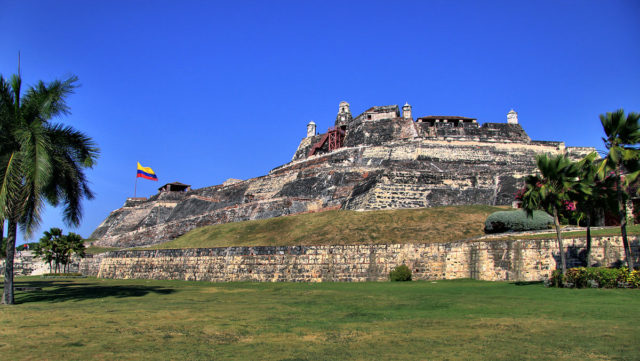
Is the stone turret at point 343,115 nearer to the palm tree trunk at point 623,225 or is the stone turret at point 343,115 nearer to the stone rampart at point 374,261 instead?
the stone rampart at point 374,261

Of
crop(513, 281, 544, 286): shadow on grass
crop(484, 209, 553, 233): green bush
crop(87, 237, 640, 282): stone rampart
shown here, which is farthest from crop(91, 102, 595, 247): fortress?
crop(513, 281, 544, 286): shadow on grass

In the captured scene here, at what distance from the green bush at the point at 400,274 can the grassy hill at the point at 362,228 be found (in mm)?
3781

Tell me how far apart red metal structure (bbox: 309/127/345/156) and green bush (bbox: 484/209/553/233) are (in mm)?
37597

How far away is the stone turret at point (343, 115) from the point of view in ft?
220

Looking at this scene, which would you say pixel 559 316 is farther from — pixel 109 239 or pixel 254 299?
pixel 109 239

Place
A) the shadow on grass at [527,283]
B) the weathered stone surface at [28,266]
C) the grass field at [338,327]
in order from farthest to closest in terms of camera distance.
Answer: the weathered stone surface at [28,266] → the shadow on grass at [527,283] → the grass field at [338,327]

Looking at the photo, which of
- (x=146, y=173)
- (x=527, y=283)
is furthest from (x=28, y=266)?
(x=527, y=283)

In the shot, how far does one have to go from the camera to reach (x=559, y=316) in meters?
10.2

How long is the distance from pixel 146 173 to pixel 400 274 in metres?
53.7

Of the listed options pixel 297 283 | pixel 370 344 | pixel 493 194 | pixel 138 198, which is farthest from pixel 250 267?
pixel 138 198

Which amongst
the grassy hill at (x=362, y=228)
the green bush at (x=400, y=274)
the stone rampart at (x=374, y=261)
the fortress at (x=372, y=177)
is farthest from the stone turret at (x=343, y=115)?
the green bush at (x=400, y=274)

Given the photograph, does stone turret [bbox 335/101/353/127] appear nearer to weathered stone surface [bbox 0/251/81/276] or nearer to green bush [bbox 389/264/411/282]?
weathered stone surface [bbox 0/251/81/276]

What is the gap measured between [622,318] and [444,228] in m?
16.5

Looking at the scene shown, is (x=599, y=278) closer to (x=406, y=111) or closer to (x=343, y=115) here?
(x=406, y=111)
